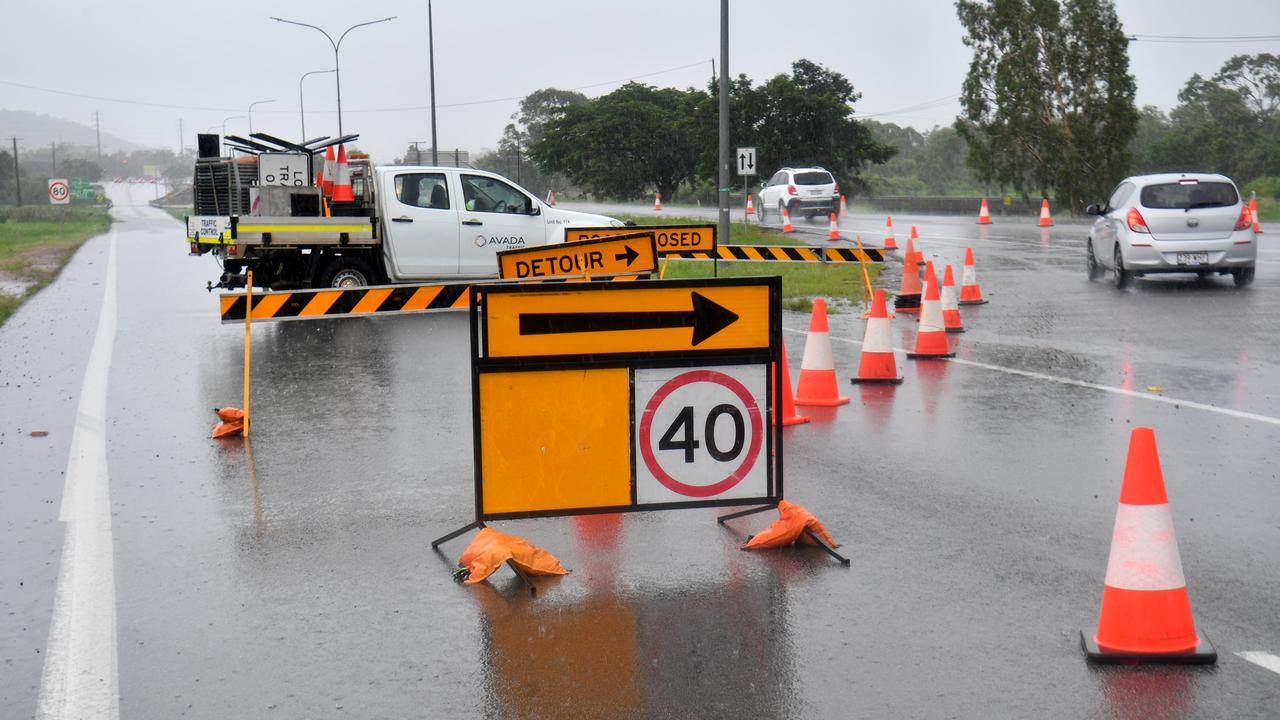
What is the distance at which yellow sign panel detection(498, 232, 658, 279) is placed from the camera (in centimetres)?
765

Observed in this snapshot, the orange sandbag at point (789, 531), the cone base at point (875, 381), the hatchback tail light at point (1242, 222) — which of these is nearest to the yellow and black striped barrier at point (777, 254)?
the cone base at point (875, 381)

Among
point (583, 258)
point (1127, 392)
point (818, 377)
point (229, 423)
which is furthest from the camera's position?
point (1127, 392)

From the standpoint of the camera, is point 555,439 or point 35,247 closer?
point 555,439

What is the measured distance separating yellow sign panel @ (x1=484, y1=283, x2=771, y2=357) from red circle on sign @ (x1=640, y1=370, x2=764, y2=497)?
15 cm

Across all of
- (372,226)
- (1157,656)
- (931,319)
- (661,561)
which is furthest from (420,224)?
(1157,656)

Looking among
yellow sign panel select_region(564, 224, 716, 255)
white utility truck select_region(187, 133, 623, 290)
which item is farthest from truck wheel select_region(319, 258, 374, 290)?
yellow sign panel select_region(564, 224, 716, 255)

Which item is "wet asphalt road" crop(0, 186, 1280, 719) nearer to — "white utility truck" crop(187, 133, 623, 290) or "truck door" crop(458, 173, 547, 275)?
"white utility truck" crop(187, 133, 623, 290)

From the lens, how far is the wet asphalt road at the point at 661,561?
4742 mm

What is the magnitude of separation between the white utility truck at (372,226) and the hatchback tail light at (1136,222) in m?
7.80

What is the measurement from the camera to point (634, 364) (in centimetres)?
643

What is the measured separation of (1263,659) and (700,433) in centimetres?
264

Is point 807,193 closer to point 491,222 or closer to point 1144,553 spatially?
point 491,222

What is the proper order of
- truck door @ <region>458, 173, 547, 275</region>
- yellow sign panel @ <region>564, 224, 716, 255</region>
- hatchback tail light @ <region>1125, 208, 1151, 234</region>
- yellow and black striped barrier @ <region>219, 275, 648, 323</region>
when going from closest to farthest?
1. yellow and black striped barrier @ <region>219, 275, 648, 323</region>
2. yellow sign panel @ <region>564, 224, 716, 255</region>
3. truck door @ <region>458, 173, 547, 275</region>
4. hatchback tail light @ <region>1125, 208, 1151, 234</region>

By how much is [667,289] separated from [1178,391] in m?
6.17
